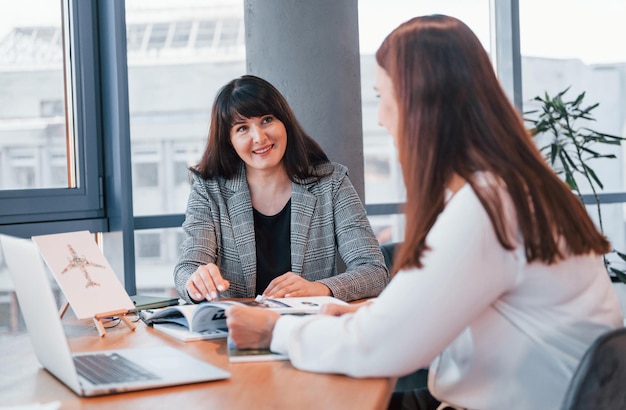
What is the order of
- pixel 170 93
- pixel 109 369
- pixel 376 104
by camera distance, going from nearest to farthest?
pixel 109 369, pixel 170 93, pixel 376 104

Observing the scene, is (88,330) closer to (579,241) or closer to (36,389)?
(36,389)

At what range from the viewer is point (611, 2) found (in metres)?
4.78

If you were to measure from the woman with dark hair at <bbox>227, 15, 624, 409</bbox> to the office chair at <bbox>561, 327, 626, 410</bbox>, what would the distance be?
171mm

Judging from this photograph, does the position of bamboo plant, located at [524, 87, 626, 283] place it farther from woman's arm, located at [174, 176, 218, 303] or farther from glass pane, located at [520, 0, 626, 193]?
Result: woman's arm, located at [174, 176, 218, 303]

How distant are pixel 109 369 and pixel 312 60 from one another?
2.18 meters

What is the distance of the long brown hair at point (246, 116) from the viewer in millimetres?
2604

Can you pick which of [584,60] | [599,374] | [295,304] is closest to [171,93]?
[295,304]

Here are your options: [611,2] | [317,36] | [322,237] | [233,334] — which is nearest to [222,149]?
[322,237]

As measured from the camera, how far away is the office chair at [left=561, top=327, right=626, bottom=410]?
3.52 feet

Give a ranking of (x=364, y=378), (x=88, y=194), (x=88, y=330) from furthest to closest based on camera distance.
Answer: (x=88, y=194)
(x=88, y=330)
(x=364, y=378)

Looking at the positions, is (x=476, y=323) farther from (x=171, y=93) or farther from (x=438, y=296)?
(x=171, y=93)

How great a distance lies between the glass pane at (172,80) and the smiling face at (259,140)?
100 centimetres

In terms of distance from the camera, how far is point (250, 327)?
1497 millimetres

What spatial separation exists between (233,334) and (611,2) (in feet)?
13.7
